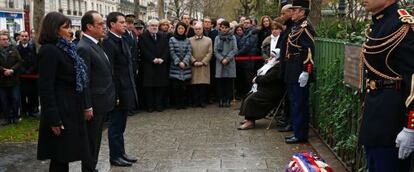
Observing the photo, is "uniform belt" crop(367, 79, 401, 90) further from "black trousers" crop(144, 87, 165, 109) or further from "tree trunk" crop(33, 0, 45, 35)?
"tree trunk" crop(33, 0, 45, 35)

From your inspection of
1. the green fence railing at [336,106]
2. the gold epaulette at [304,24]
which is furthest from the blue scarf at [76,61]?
the gold epaulette at [304,24]

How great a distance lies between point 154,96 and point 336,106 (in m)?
5.48

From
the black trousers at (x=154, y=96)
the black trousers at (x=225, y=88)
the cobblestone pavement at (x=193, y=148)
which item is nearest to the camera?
the cobblestone pavement at (x=193, y=148)

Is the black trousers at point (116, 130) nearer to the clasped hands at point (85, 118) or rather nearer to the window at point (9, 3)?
the clasped hands at point (85, 118)

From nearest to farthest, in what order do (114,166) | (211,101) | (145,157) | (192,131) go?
1. (114,166)
2. (145,157)
3. (192,131)
4. (211,101)

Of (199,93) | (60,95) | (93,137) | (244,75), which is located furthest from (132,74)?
(244,75)

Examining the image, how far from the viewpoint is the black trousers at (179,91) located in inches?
435

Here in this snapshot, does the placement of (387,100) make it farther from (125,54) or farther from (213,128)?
(213,128)

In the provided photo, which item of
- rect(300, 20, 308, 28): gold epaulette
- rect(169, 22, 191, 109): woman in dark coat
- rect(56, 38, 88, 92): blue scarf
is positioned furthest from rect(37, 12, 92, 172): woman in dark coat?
rect(169, 22, 191, 109): woman in dark coat

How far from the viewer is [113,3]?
3287 inches

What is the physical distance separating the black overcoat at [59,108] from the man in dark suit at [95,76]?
0.37 m

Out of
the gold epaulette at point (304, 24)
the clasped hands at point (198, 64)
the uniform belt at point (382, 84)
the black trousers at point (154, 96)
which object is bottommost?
the black trousers at point (154, 96)

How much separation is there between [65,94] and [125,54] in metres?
1.81

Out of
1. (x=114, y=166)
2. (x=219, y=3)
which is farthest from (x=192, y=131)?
(x=219, y=3)
